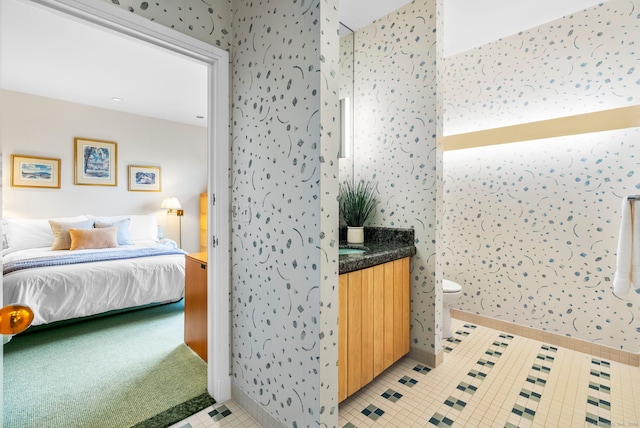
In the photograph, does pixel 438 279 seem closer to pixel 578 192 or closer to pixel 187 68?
pixel 578 192

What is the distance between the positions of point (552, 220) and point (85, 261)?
4413mm

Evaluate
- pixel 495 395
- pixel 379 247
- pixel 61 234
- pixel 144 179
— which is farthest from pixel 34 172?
pixel 495 395

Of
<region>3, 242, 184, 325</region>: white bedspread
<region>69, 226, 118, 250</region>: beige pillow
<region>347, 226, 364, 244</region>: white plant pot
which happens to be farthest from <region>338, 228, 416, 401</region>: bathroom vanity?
<region>69, 226, 118, 250</region>: beige pillow

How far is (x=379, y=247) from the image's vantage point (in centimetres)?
224

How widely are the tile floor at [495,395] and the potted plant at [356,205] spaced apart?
104 centimetres

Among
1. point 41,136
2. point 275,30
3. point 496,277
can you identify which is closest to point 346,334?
point 275,30

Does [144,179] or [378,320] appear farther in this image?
[144,179]

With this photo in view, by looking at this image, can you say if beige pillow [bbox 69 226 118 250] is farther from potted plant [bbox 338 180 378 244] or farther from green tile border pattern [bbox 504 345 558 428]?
green tile border pattern [bbox 504 345 558 428]

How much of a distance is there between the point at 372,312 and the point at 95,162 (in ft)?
16.4

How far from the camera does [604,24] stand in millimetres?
2232

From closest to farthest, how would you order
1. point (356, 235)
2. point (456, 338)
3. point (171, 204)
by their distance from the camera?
1. point (356, 235)
2. point (456, 338)
3. point (171, 204)

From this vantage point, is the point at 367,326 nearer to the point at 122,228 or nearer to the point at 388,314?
the point at 388,314

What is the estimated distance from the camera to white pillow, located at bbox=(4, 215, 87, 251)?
12.5 ft

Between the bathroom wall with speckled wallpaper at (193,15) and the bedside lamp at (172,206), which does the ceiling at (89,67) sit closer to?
the bathroom wall with speckled wallpaper at (193,15)
